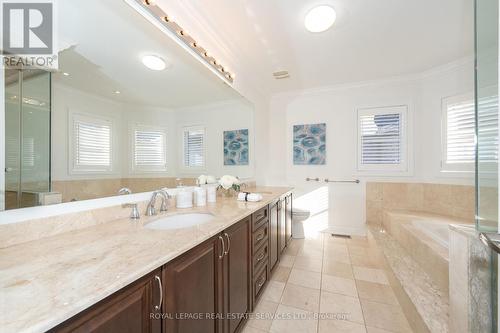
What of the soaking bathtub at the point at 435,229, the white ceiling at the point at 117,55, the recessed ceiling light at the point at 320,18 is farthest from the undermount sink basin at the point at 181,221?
the soaking bathtub at the point at 435,229

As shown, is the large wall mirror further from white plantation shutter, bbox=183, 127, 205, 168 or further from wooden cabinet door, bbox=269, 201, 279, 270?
wooden cabinet door, bbox=269, 201, 279, 270

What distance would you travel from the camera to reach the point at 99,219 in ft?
3.62

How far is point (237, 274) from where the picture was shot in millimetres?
1328

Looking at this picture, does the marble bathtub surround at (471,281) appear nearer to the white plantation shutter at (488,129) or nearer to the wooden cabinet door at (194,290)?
the white plantation shutter at (488,129)

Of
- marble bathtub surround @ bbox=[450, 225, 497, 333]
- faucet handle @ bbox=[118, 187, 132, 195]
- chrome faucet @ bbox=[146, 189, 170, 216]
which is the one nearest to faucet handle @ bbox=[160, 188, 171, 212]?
chrome faucet @ bbox=[146, 189, 170, 216]

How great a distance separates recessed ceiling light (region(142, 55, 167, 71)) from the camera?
145cm

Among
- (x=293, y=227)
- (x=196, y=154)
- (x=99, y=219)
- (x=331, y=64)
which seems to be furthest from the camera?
(x=293, y=227)

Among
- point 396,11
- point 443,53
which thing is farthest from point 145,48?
point 443,53

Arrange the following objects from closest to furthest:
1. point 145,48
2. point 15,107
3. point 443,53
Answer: point 15,107
point 145,48
point 443,53

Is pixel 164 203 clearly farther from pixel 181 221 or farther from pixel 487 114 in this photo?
pixel 487 114

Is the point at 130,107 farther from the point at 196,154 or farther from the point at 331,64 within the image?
the point at 331,64

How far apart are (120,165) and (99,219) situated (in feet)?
1.10

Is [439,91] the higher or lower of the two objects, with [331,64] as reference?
lower

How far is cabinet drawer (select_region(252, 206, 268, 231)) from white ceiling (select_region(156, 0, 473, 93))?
163 cm
